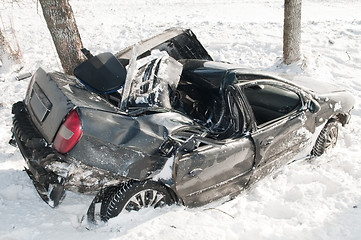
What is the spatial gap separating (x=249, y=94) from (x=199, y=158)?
1.91 m

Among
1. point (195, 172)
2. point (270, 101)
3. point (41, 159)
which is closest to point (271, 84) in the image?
point (270, 101)

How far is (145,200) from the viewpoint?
341 centimetres

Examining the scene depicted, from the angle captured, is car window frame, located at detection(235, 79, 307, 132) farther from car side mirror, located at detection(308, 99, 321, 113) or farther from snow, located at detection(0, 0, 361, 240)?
snow, located at detection(0, 0, 361, 240)

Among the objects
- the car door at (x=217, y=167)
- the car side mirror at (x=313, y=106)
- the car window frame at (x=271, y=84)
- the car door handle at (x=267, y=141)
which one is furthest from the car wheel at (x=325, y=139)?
the car door at (x=217, y=167)

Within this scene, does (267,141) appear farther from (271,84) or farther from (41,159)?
(41,159)

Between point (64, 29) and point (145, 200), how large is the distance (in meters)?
3.51

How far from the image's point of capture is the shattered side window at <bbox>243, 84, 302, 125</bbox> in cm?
456

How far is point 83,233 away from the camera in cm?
320

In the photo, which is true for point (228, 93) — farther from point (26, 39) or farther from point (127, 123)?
point (26, 39)

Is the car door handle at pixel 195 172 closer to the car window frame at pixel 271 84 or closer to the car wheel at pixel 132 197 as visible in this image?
the car wheel at pixel 132 197

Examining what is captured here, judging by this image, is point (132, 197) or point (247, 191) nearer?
point (132, 197)

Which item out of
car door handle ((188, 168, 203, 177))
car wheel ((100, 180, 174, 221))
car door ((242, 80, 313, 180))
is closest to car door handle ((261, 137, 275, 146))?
car door ((242, 80, 313, 180))

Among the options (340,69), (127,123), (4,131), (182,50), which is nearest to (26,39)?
(4,131)

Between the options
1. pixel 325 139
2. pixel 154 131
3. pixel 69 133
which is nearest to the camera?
pixel 69 133
